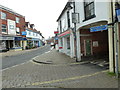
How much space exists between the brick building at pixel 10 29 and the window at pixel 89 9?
1890 centimetres

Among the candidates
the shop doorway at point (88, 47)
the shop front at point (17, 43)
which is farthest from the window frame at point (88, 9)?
the shop front at point (17, 43)

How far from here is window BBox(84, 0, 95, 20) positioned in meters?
6.47

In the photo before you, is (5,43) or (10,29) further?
(10,29)

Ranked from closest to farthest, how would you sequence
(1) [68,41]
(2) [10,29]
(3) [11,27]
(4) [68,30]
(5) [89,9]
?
(5) [89,9]
(4) [68,30]
(1) [68,41]
(2) [10,29]
(3) [11,27]

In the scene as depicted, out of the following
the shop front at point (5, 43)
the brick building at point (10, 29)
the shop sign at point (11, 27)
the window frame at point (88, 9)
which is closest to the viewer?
the window frame at point (88, 9)

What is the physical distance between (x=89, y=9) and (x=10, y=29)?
2107 centimetres

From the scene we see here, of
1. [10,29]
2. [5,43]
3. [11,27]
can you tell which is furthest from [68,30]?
[11,27]

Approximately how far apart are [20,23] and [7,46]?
24.9 ft

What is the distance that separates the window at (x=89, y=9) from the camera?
255 inches

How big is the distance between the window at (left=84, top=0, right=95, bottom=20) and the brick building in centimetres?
1890

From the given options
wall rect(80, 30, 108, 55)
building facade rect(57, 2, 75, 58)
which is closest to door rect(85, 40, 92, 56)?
wall rect(80, 30, 108, 55)

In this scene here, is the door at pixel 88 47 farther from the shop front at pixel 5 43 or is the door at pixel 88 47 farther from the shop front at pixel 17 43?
the shop front at pixel 17 43

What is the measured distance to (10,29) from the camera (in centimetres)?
2248

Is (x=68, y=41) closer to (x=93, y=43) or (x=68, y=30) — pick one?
(x=68, y=30)
